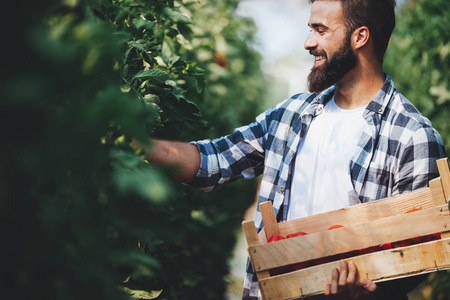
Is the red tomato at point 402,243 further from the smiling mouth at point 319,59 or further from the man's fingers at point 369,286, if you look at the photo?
the smiling mouth at point 319,59

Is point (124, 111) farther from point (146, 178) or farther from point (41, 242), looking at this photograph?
point (41, 242)

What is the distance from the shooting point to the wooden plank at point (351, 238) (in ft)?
5.43

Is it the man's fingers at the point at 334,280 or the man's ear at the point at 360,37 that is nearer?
the man's fingers at the point at 334,280

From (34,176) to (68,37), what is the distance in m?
0.21

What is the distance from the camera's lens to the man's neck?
93.7 inches

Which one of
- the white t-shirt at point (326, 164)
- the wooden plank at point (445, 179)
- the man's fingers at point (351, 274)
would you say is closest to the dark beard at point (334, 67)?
the white t-shirt at point (326, 164)

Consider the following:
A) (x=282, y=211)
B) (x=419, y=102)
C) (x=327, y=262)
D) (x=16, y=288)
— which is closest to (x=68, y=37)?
(x=16, y=288)

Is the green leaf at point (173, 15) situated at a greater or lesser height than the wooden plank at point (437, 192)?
greater

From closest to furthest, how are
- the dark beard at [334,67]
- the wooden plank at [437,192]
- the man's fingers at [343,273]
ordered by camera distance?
the man's fingers at [343,273] → the wooden plank at [437,192] → the dark beard at [334,67]

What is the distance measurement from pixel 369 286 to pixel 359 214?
0.37m

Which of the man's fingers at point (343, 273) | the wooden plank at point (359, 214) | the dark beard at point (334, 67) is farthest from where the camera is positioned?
the dark beard at point (334, 67)

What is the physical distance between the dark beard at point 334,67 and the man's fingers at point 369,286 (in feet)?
3.42

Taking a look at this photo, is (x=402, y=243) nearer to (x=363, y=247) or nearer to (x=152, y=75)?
(x=363, y=247)

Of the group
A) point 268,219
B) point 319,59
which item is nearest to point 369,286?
point 268,219
